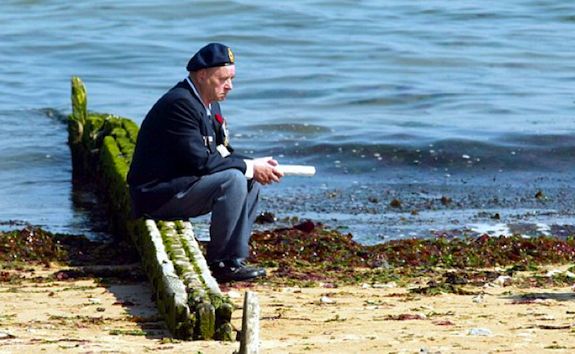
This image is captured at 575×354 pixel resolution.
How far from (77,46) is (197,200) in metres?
18.5

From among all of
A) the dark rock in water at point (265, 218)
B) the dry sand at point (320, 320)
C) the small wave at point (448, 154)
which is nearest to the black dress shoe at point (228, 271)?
the dry sand at point (320, 320)

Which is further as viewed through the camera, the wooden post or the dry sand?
the dry sand

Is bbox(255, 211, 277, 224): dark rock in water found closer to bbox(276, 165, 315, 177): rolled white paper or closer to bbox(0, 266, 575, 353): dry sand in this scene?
bbox(276, 165, 315, 177): rolled white paper

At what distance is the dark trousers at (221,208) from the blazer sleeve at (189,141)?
71mm

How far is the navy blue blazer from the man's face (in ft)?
0.30

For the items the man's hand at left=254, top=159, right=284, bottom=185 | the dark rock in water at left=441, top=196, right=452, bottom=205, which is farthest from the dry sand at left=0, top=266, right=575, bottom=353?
the dark rock in water at left=441, top=196, right=452, bottom=205

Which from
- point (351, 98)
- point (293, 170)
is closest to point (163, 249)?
point (293, 170)

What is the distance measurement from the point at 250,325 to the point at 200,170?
3.37 meters

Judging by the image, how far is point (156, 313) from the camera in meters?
8.11

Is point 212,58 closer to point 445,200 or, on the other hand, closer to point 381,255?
point 381,255

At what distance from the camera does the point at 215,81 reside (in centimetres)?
903

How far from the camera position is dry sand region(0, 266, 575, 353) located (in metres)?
6.72

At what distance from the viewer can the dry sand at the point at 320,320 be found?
672 centimetres

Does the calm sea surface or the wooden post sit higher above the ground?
the wooden post
